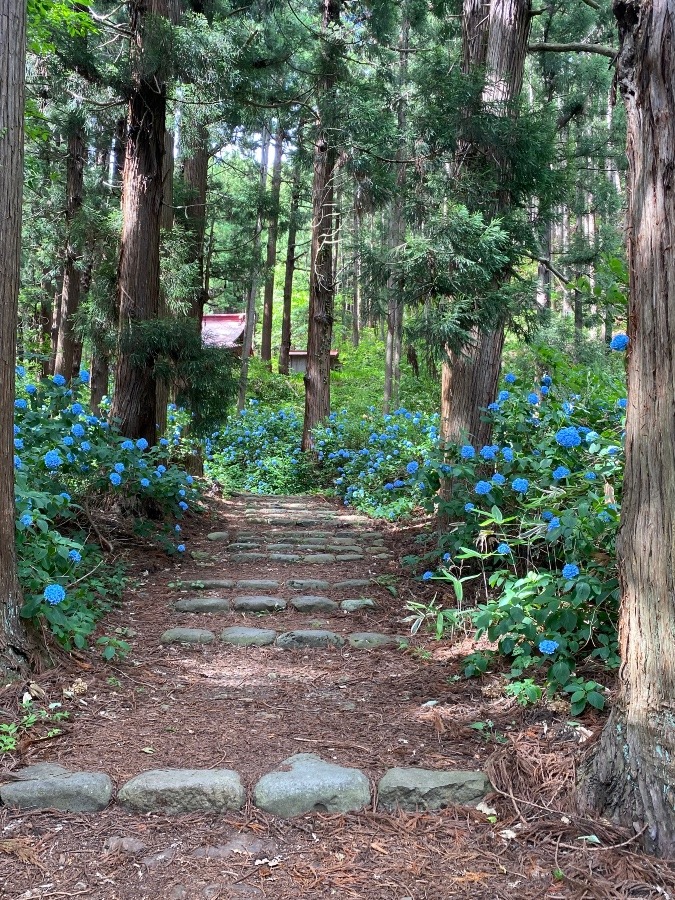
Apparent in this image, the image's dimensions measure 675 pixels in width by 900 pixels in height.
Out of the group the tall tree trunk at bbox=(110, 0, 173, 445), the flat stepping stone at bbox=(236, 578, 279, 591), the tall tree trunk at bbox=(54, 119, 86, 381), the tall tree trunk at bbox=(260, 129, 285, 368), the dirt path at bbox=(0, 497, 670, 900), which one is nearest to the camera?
the dirt path at bbox=(0, 497, 670, 900)

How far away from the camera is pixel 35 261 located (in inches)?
495

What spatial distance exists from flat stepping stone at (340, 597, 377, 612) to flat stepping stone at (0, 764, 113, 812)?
226 centimetres

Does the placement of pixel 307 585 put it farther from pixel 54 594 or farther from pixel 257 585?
pixel 54 594

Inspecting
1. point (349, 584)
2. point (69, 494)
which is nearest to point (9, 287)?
point (69, 494)

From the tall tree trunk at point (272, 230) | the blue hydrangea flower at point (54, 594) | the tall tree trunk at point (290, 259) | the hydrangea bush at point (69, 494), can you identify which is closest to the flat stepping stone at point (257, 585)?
the hydrangea bush at point (69, 494)

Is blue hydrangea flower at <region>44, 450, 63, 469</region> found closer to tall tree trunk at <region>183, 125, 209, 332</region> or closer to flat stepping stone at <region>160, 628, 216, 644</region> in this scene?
flat stepping stone at <region>160, 628, 216, 644</region>

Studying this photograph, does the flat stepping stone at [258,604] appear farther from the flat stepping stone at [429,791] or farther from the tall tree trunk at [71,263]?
the tall tree trunk at [71,263]

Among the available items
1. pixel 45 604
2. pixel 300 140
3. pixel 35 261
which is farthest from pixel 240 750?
pixel 35 261

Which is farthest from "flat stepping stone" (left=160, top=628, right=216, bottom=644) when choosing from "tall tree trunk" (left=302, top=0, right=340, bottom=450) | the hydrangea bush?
"tall tree trunk" (left=302, top=0, right=340, bottom=450)

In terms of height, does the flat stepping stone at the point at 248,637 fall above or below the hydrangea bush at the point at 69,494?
below

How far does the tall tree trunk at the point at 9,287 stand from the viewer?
3084 millimetres

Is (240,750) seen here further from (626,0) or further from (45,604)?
(626,0)

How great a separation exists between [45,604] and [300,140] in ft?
30.6

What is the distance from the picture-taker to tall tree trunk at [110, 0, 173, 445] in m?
6.12
